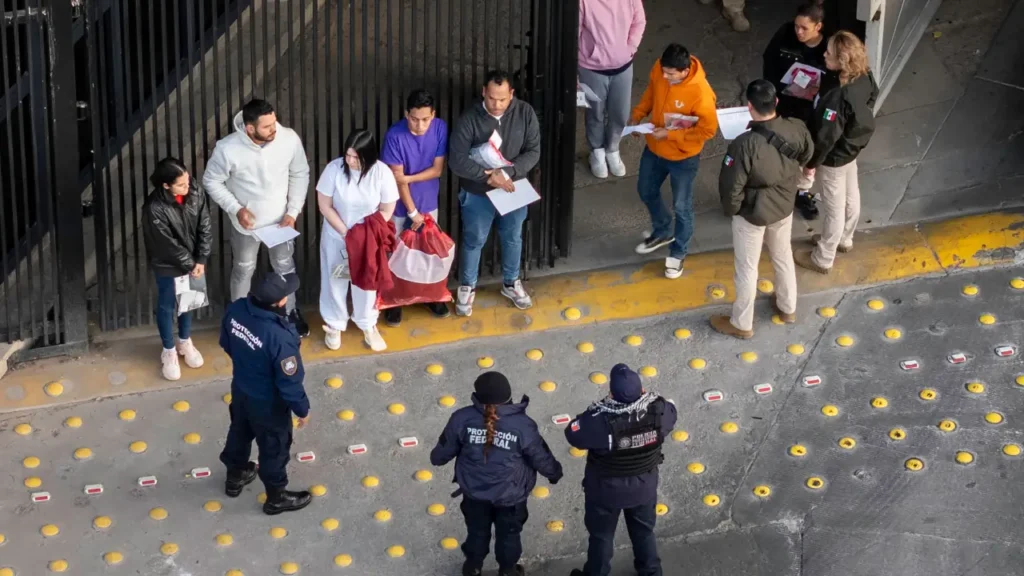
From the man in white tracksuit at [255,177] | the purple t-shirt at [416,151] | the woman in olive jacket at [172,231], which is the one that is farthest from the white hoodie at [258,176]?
the purple t-shirt at [416,151]

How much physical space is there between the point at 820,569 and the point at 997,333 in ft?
8.07

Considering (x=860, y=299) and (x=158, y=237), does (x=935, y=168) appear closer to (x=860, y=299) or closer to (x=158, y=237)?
(x=860, y=299)

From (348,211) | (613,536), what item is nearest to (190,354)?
(348,211)

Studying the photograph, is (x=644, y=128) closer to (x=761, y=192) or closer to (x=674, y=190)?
(x=674, y=190)

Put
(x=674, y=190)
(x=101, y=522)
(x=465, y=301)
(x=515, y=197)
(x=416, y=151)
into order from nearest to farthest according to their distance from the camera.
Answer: (x=101, y=522), (x=416, y=151), (x=515, y=197), (x=465, y=301), (x=674, y=190)

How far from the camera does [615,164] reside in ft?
36.3

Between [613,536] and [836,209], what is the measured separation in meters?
3.14

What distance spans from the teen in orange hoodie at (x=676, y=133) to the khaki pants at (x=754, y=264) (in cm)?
56

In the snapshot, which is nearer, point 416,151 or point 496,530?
point 496,530

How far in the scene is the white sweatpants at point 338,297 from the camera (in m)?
9.27

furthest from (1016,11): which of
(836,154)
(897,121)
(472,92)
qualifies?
(472,92)

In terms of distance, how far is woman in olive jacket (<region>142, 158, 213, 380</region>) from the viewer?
8.53m

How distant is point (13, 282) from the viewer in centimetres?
946

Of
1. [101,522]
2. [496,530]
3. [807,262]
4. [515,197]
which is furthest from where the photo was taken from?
[807,262]
